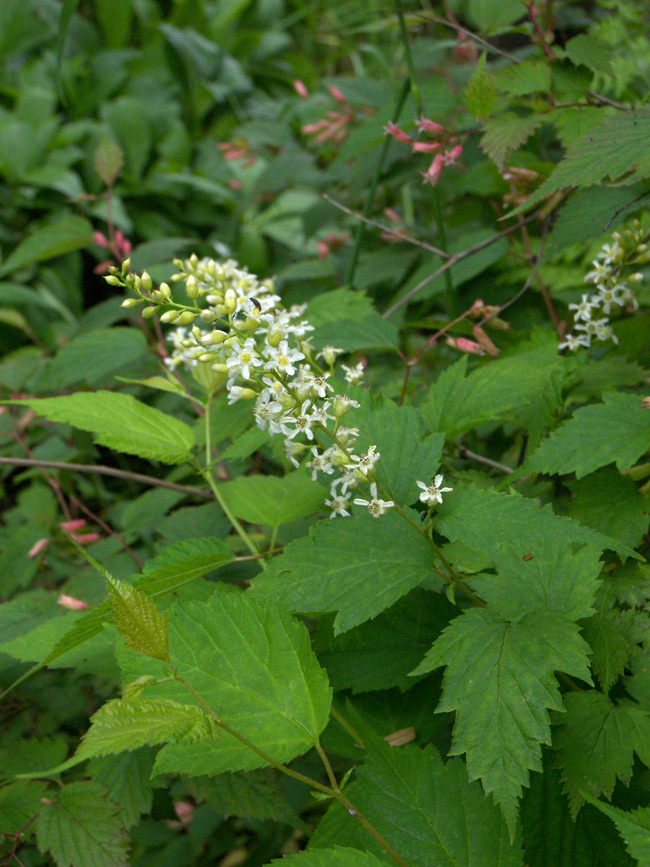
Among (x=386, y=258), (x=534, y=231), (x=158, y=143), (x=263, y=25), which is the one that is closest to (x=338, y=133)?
(x=386, y=258)

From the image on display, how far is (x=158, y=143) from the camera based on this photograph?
421cm

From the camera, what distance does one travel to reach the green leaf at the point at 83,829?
3.38 ft

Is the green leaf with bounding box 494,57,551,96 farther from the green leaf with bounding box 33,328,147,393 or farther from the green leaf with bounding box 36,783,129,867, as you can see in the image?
the green leaf with bounding box 36,783,129,867

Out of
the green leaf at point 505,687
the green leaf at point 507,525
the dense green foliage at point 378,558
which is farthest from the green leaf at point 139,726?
the green leaf at point 507,525

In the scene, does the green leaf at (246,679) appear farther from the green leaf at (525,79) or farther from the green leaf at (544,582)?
the green leaf at (525,79)

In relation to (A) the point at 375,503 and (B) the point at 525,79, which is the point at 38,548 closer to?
(A) the point at 375,503

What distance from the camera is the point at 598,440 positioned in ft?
3.23

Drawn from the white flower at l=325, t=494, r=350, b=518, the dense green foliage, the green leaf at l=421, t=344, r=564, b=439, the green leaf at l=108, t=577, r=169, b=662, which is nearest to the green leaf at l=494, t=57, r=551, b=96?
the dense green foliage

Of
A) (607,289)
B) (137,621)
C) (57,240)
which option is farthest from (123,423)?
(57,240)

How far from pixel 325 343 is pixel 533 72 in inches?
30.2

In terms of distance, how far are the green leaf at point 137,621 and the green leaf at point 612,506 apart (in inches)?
26.9

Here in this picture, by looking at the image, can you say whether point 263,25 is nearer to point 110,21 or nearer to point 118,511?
point 110,21

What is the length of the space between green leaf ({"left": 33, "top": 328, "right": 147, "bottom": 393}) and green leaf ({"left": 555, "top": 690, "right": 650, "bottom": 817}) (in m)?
1.31

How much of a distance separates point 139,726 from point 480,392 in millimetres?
723
